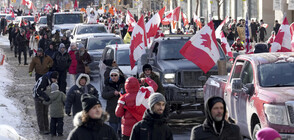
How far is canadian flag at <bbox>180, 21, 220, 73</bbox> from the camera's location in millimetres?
14609

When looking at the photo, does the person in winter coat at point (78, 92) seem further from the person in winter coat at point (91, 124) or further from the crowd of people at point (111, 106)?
the person in winter coat at point (91, 124)

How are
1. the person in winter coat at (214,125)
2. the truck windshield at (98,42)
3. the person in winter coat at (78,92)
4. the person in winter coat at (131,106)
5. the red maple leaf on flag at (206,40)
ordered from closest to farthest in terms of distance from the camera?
the person in winter coat at (214,125) → the person in winter coat at (131,106) → the person in winter coat at (78,92) → the red maple leaf on flag at (206,40) → the truck windshield at (98,42)

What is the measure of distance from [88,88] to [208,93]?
7.09 ft

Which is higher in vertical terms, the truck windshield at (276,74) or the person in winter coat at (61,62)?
the truck windshield at (276,74)

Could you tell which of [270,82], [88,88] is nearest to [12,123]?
[88,88]

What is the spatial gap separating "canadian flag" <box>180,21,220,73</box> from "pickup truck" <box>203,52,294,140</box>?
2.13m

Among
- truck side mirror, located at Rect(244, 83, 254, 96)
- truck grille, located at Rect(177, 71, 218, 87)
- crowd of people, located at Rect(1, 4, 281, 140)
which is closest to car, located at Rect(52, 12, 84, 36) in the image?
crowd of people, located at Rect(1, 4, 281, 140)

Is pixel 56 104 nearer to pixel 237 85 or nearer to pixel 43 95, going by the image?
pixel 43 95

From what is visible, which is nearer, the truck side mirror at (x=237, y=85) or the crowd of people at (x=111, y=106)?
the crowd of people at (x=111, y=106)

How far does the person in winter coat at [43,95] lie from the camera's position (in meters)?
13.8

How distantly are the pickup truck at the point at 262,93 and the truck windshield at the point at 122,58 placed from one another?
825 cm

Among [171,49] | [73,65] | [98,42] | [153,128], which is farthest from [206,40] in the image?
[98,42]

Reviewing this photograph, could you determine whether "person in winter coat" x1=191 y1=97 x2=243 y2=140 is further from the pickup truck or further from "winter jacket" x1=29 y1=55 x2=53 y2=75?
"winter jacket" x1=29 y1=55 x2=53 y2=75

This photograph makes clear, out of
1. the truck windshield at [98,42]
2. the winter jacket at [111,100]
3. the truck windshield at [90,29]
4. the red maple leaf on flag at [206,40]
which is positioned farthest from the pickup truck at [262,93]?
the truck windshield at [90,29]
